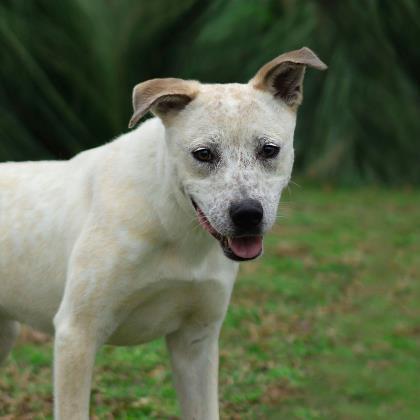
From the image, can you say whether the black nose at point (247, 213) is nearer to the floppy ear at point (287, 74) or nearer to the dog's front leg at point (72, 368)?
the floppy ear at point (287, 74)

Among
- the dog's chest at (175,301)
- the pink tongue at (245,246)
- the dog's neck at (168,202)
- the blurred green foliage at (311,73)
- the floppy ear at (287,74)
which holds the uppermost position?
the blurred green foliage at (311,73)

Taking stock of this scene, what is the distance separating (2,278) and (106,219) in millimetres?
687

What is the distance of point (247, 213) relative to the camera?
3.74 metres

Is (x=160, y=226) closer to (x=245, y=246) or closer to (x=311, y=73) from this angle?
(x=245, y=246)

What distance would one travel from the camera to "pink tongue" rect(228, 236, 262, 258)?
152 inches

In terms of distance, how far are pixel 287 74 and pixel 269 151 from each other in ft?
1.37

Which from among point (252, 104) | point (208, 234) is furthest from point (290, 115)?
point (208, 234)

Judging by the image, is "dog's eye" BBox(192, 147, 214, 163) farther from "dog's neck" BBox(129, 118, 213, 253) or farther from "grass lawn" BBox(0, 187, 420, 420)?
"grass lawn" BBox(0, 187, 420, 420)

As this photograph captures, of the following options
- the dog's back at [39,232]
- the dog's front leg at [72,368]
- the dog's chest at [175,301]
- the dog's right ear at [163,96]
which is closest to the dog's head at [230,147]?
the dog's right ear at [163,96]

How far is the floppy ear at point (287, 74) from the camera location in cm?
404

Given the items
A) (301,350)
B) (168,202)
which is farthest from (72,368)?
(301,350)

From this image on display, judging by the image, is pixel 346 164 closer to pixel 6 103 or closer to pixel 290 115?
pixel 6 103

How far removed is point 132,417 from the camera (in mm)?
5281

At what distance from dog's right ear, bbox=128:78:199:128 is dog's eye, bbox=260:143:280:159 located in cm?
37
